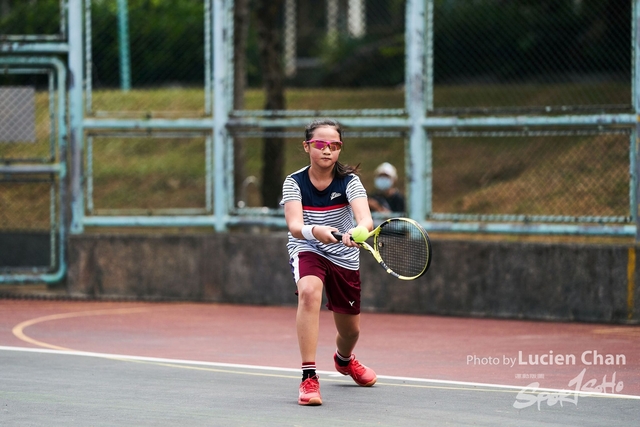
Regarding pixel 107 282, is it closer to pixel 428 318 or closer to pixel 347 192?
pixel 428 318

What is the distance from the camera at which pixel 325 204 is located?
7.29 meters

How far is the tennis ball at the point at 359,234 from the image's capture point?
260 inches

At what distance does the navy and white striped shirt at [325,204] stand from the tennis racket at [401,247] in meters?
0.31

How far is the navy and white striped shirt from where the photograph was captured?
722cm

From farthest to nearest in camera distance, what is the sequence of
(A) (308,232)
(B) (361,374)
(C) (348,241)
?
(B) (361,374), (A) (308,232), (C) (348,241)

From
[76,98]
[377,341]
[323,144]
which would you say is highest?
[76,98]

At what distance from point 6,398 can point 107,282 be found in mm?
6465

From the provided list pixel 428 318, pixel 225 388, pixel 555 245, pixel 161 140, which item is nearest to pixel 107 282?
pixel 428 318

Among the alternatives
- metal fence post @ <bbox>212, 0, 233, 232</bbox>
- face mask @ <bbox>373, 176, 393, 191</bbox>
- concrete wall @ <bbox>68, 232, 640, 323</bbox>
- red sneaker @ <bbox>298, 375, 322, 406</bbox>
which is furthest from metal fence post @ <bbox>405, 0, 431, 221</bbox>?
red sneaker @ <bbox>298, 375, 322, 406</bbox>

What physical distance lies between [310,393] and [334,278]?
850 millimetres

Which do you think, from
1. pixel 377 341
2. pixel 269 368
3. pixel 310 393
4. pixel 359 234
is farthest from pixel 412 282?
pixel 359 234

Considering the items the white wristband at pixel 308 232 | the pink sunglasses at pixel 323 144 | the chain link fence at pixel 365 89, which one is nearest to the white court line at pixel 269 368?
the white wristband at pixel 308 232

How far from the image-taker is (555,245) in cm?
1140

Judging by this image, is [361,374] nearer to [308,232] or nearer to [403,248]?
[403,248]
